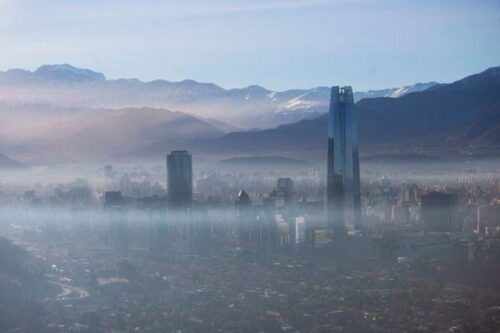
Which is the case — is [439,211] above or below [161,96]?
below

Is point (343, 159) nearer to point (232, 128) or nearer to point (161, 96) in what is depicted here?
point (232, 128)

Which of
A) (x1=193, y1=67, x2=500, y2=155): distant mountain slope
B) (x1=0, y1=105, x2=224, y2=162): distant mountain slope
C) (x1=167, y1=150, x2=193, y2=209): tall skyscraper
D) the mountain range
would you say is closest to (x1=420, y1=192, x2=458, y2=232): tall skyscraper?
(x1=167, y1=150, x2=193, y2=209): tall skyscraper

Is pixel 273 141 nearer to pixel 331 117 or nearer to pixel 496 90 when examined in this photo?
pixel 496 90

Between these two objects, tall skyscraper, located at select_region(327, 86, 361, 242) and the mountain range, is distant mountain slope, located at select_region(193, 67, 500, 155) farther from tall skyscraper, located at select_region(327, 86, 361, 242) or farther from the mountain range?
tall skyscraper, located at select_region(327, 86, 361, 242)

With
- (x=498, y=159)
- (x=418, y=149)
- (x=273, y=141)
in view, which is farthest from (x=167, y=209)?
(x=273, y=141)

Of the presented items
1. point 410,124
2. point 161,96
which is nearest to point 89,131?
point 410,124

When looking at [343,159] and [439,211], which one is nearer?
[439,211]

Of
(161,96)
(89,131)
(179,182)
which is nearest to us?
(179,182)
